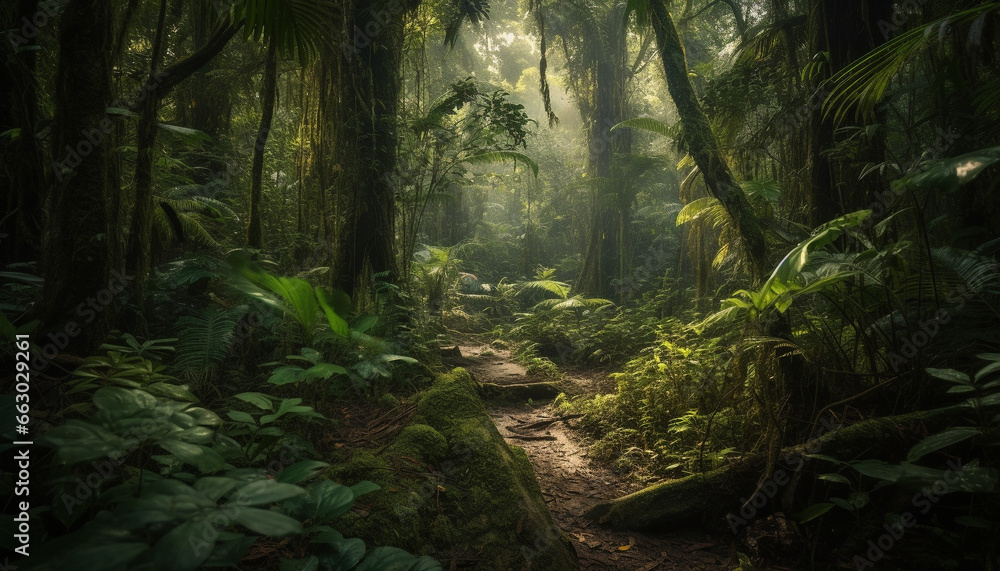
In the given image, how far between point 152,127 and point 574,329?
6.88 metres

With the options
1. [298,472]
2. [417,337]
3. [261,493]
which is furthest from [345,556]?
[417,337]

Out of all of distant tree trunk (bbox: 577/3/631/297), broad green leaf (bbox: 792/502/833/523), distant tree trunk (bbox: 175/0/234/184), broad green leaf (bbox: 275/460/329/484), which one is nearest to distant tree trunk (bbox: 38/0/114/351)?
broad green leaf (bbox: 275/460/329/484)

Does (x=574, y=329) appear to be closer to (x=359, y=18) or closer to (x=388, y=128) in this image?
(x=388, y=128)

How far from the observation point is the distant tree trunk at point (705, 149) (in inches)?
152

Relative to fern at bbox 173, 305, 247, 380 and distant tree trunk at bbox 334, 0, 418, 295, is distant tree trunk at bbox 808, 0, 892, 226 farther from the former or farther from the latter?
fern at bbox 173, 305, 247, 380

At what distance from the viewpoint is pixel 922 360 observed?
95.6 inches

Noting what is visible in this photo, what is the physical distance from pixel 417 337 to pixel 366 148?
1.95m

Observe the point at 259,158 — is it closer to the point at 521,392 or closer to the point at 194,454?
the point at 194,454

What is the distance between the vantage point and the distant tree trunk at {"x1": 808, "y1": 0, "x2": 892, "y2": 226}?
3375mm

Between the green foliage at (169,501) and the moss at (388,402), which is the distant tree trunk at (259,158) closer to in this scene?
the moss at (388,402)

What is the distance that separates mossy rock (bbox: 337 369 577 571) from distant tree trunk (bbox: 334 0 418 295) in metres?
2.13

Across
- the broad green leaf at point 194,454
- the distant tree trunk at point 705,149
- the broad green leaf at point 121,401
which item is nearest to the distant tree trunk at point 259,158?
the broad green leaf at point 121,401

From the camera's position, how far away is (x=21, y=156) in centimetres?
245

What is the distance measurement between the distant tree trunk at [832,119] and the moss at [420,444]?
3.42m
